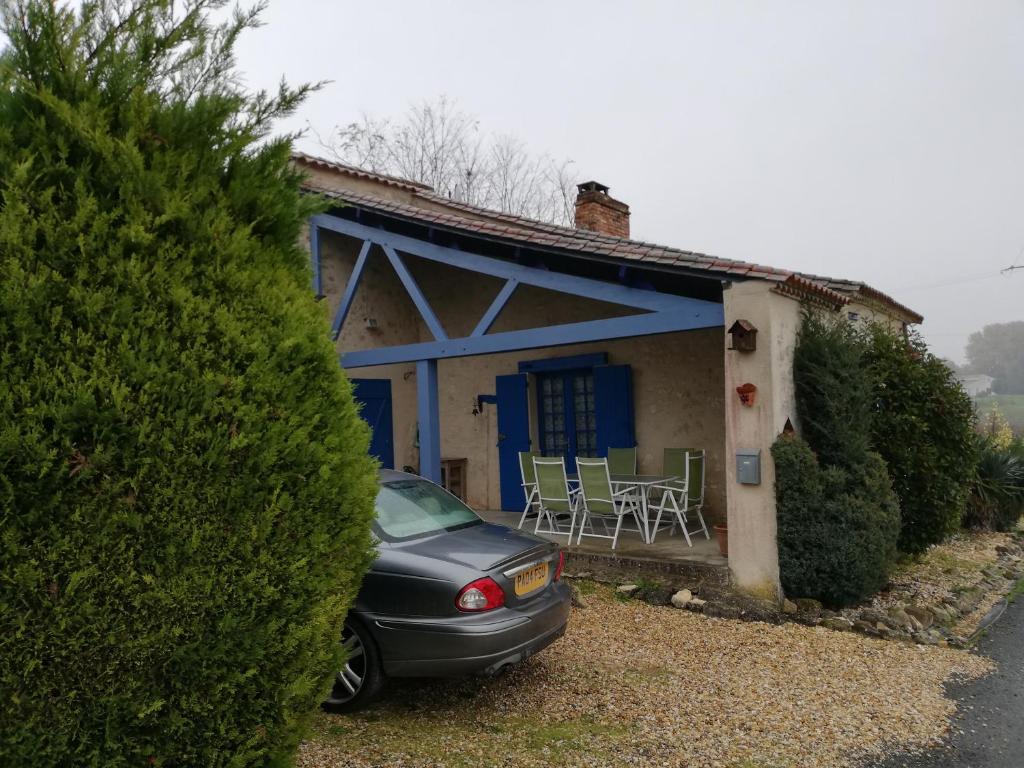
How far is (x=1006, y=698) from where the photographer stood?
166 inches

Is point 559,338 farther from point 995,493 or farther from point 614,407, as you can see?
point 995,493

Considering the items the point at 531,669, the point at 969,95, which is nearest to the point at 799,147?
the point at 969,95

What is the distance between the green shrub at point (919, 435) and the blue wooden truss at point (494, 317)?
2071 mm

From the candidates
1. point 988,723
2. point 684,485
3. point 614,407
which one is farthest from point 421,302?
A: point 988,723

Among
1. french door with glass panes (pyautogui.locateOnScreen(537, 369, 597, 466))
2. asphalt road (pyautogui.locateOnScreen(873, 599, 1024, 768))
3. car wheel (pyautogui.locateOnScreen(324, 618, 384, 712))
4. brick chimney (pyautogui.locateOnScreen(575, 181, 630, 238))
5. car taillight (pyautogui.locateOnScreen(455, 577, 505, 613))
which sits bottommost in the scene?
asphalt road (pyautogui.locateOnScreen(873, 599, 1024, 768))

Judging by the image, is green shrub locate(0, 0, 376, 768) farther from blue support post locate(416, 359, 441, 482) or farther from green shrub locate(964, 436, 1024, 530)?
Result: green shrub locate(964, 436, 1024, 530)

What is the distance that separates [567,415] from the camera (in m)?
9.52

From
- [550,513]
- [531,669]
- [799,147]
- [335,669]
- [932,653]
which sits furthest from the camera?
[799,147]

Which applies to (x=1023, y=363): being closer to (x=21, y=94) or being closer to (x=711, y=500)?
(x=711, y=500)

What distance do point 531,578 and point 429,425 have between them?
13.2 feet

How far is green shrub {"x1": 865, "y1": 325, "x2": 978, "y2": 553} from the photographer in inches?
267

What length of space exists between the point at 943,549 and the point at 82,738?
923 centimetres

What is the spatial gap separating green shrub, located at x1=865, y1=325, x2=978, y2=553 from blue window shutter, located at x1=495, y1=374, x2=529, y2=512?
451 centimetres

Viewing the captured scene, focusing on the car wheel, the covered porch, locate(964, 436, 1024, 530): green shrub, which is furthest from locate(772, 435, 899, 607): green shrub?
locate(964, 436, 1024, 530): green shrub
